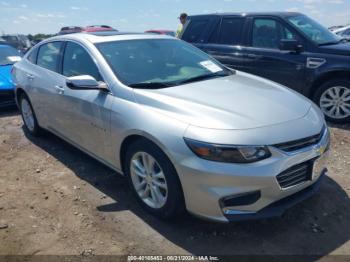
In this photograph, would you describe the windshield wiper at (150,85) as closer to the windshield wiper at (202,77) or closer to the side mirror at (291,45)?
the windshield wiper at (202,77)

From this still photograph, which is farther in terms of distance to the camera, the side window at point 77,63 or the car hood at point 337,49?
the car hood at point 337,49

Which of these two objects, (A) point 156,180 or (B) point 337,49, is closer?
(A) point 156,180

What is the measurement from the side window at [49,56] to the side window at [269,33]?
354 cm

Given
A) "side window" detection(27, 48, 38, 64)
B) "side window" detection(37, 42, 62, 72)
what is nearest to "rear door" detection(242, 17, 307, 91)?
"side window" detection(37, 42, 62, 72)

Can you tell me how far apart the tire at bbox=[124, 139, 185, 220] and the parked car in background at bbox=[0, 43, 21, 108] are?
4.90 m

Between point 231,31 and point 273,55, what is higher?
point 231,31

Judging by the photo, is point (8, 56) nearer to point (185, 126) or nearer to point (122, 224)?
point (122, 224)

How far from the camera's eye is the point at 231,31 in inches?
270

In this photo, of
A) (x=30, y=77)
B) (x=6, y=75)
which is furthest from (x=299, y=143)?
(x=6, y=75)

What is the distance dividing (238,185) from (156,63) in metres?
1.74

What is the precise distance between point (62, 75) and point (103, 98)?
111 centimetres

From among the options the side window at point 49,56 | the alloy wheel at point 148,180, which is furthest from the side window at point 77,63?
the alloy wheel at point 148,180

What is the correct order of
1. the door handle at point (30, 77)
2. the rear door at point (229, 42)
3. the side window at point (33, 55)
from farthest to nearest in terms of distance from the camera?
the rear door at point (229, 42) → the side window at point (33, 55) → the door handle at point (30, 77)

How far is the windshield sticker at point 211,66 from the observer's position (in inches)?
161
